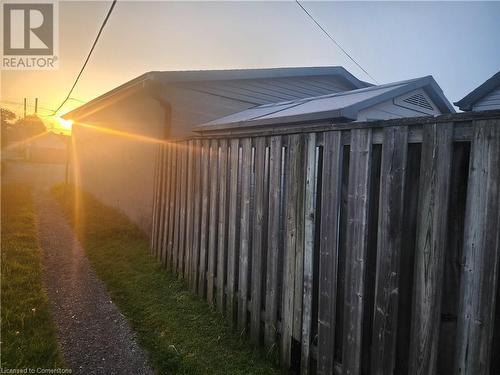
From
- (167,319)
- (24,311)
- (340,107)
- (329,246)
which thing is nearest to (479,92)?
(340,107)

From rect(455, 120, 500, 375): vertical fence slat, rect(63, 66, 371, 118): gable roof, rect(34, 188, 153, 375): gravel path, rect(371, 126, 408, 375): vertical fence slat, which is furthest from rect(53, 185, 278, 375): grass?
rect(63, 66, 371, 118): gable roof

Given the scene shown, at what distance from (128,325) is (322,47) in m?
7.83

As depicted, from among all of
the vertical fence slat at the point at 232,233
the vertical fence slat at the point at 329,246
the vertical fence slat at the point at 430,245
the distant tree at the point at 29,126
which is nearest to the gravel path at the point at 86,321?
the vertical fence slat at the point at 232,233

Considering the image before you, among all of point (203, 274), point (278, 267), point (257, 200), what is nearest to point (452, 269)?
point (278, 267)

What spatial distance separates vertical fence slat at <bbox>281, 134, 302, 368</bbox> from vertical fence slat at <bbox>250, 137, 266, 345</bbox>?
364mm

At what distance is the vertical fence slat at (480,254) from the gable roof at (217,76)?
21.4 feet

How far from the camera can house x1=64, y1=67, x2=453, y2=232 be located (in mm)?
6145

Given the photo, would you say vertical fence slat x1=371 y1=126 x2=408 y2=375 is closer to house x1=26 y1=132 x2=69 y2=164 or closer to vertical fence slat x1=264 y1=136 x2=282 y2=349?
vertical fence slat x1=264 y1=136 x2=282 y2=349

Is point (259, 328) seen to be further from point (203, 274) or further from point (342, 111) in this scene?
point (342, 111)

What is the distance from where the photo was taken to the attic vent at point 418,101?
7.11 meters

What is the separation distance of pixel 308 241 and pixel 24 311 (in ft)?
11.4

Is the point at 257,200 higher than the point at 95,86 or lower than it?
lower

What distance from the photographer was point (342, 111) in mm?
4480

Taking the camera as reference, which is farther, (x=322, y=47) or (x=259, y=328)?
(x=322, y=47)
